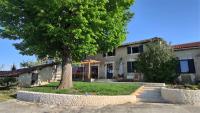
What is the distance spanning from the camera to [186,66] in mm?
27391

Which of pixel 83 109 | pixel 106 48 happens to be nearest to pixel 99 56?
pixel 106 48

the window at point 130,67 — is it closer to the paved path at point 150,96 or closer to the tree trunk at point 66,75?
the paved path at point 150,96

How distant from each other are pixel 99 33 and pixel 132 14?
16.5ft

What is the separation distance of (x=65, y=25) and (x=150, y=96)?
9.52 meters

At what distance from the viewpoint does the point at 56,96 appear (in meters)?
16.4

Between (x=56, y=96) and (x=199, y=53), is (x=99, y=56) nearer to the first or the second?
(x=199, y=53)

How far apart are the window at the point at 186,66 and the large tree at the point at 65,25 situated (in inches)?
427

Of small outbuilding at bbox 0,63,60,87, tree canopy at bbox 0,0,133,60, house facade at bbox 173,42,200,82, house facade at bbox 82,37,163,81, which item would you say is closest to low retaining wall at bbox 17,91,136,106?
tree canopy at bbox 0,0,133,60

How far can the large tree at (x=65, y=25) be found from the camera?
57.4ft

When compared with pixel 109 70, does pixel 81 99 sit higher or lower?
lower

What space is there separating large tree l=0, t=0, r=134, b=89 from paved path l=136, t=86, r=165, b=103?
5336 millimetres

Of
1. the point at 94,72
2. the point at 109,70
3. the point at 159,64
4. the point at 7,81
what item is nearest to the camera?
the point at 159,64

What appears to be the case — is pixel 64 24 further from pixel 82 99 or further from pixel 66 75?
pixel 82 99

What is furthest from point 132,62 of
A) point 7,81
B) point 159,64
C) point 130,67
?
point 7,81
